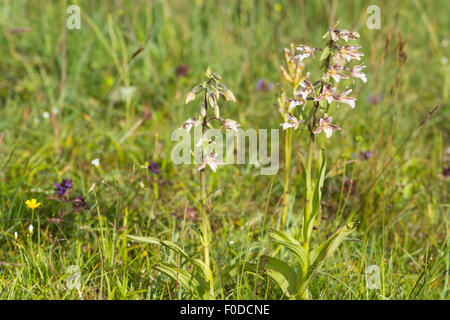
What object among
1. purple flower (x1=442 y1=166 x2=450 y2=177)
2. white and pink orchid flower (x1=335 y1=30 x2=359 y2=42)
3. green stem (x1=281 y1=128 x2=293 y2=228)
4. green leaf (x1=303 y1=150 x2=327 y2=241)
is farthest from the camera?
purple flower (x1=442 y1=166 x2=450 y2=177)

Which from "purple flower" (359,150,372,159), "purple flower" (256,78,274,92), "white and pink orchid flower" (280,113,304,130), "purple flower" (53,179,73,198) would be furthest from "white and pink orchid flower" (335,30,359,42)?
"purple flower" (256,78,274,92)

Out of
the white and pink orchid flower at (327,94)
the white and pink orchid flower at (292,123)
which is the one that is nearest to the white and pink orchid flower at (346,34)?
the white and pink orchid flower at (327,94)

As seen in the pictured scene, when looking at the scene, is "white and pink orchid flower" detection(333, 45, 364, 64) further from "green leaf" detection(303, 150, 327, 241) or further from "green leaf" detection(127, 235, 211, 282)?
"green leaf" detection(127, 235, 211, 282)

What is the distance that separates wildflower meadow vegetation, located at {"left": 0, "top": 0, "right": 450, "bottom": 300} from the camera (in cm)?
169

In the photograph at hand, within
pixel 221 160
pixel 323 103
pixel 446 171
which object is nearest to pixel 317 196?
pixel 323 103

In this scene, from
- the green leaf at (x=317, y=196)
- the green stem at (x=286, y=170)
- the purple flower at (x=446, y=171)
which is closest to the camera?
the green leaf at (x=317, y=196)

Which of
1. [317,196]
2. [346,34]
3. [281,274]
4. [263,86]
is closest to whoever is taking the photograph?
[346,34]

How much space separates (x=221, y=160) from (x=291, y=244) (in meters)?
1.05

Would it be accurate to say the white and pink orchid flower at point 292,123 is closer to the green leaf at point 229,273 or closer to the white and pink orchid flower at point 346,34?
the white and pink orchid flower at point 346,34

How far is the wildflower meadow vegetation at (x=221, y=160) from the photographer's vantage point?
169 centimetres

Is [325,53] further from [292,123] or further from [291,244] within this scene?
[291,244]

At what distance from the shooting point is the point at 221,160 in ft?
8.34
